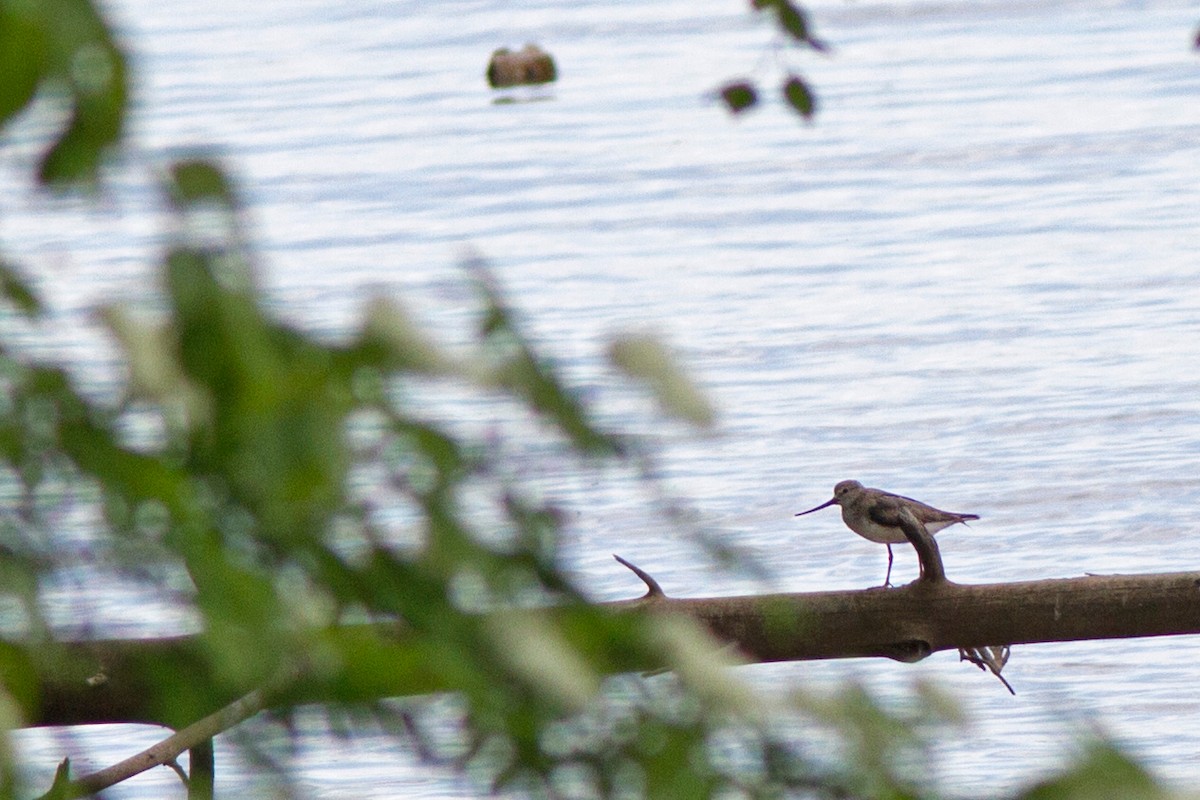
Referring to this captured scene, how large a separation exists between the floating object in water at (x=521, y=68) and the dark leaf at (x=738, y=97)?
13495 mm

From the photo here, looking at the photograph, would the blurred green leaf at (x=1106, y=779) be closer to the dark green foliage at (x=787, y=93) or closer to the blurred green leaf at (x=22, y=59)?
the blurred green leaf at (x=22, y=59)

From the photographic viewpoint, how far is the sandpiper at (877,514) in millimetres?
3736

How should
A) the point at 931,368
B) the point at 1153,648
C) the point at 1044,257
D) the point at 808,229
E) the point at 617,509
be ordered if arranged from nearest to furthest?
1. the point at 1153,648
2. the point at 617,509
3. the point at 931,368
4. the point at 1044,257
5. the point at 808,229

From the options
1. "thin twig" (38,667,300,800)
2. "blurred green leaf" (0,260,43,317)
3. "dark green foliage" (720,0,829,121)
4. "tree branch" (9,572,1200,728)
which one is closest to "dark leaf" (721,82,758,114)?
"dark green foliage" (720,0,829,121)

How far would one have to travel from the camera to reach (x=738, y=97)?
2451mm

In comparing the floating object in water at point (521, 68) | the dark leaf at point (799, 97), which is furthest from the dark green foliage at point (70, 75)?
the floating object in water at point (521, 68)

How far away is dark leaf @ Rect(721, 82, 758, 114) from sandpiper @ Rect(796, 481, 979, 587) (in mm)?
1203

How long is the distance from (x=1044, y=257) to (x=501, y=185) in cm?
336

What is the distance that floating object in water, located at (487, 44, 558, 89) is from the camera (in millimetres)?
15859

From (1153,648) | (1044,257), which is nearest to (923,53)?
(1044,257)

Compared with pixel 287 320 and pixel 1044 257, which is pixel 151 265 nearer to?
pixel 287 320

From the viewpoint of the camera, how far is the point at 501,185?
11.6m

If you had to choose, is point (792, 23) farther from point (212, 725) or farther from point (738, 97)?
point (212, 725)

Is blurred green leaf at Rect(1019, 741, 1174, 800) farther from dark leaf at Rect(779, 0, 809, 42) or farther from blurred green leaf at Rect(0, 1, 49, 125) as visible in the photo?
dark leaf at Rect(779, 0, 809, 42)
